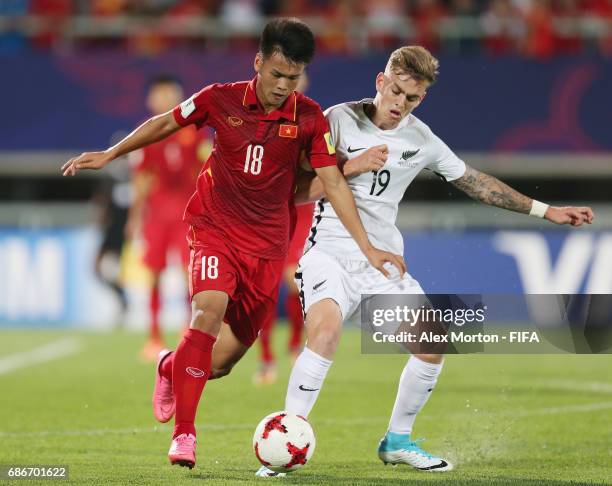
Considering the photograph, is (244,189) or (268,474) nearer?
(268,474)

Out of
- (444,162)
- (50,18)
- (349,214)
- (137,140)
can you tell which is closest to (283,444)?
(349,214)

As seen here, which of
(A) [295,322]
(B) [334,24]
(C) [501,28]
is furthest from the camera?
(B) [334,24]

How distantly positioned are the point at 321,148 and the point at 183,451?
158 centimetres

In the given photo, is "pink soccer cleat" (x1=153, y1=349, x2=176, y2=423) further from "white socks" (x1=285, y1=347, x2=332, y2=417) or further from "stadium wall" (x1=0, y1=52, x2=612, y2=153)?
"stadium wall" (x1=0, y1=52, x2=612, y2=153)

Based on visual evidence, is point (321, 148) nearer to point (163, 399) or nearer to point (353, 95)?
point (163, 399)

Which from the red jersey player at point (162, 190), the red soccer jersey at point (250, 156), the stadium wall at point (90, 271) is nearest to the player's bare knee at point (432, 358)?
the red soccer jersey at point (250, 156)

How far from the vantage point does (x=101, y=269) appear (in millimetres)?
15641

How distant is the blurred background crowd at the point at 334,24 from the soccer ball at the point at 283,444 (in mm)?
10676

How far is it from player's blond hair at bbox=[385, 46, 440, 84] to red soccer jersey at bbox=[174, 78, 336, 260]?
45 cm

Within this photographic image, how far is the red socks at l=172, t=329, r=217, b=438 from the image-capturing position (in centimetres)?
609

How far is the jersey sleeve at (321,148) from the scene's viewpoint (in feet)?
20.4

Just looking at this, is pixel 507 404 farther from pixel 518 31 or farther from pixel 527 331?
pixel 518 31

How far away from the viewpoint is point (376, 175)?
21.4 ft

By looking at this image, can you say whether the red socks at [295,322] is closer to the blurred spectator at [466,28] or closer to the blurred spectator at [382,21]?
the blurred spectator at [382,21]
